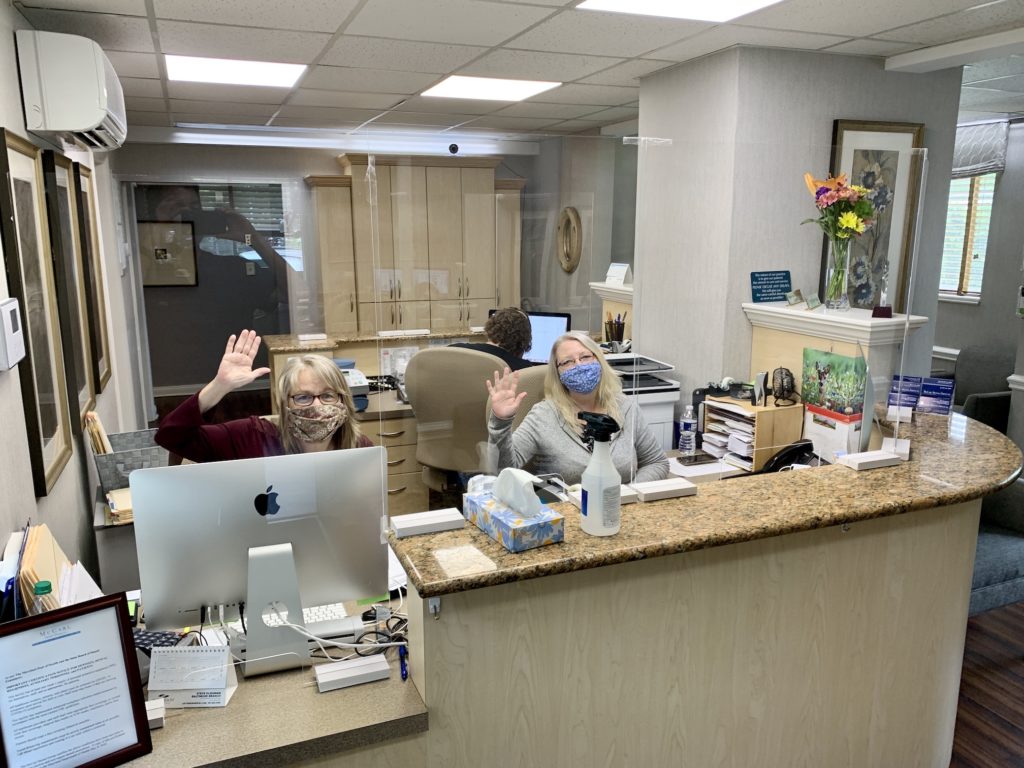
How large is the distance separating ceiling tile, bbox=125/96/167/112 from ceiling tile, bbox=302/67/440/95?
4.01ft

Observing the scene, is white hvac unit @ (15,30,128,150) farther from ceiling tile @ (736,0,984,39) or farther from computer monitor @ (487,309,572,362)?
ceiling tile @ (736,0,984,39)

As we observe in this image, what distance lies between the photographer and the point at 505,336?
2.85 m

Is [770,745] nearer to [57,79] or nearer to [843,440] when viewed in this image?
[843,440]

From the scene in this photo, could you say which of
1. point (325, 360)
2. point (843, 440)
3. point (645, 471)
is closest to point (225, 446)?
point (325, 360)

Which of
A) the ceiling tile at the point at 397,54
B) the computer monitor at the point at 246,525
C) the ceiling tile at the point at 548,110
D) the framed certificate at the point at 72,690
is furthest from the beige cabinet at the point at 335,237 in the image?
the framed certificate at the point at 72,690

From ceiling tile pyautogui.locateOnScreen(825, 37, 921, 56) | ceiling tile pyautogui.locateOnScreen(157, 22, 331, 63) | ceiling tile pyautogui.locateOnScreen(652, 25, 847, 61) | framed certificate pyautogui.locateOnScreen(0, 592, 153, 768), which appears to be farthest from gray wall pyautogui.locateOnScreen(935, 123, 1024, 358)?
framed certificate pyautogui.locateOnScreen(0, 592, 153, 768)

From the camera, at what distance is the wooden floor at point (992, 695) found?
2441mm

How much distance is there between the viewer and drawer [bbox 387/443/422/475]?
3404 millimetres

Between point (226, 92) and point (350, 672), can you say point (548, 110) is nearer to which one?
point (226, 92)

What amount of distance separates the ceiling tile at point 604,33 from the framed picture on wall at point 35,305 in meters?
1.97

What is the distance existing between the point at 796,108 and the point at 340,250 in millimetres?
4511

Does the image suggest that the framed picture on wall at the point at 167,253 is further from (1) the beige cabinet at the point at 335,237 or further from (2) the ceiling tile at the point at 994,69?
(2) the ceiling tile at the point at 994,69

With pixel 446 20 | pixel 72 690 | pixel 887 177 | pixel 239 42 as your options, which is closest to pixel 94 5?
pixel 239 42

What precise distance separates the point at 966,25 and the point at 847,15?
60 cm
